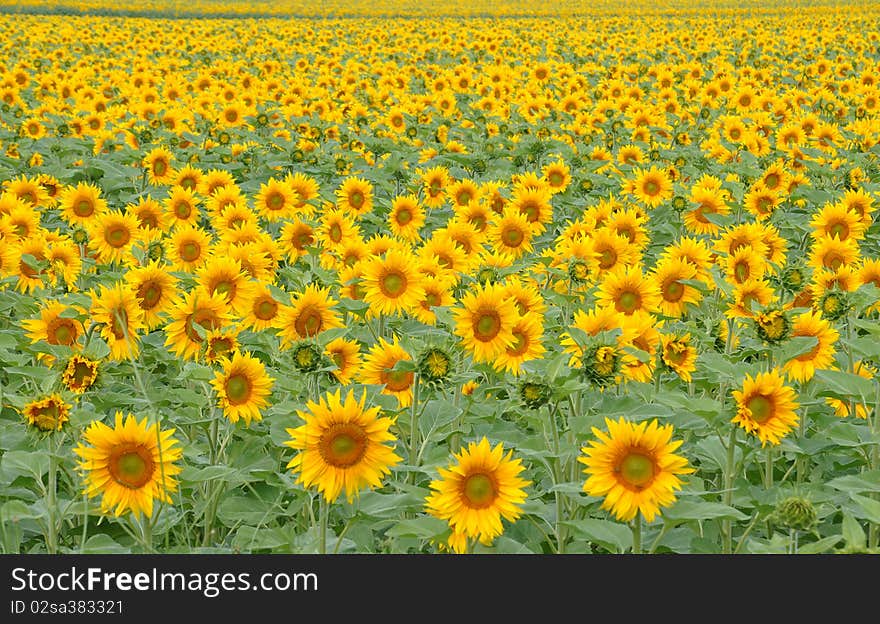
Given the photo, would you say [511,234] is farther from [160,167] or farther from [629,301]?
[160,167]

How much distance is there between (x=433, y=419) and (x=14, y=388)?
1811 millimetres

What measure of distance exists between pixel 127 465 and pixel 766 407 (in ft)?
6.21

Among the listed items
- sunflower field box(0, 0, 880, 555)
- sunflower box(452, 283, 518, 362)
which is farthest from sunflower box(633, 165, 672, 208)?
sunflower box(452, 283, 518, 362)

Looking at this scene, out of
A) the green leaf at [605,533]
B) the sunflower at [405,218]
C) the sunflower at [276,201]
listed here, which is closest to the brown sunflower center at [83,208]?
the sunflower at [276,201]

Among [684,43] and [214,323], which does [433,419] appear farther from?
[684,43]

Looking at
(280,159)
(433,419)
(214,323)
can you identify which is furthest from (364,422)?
(280,159)

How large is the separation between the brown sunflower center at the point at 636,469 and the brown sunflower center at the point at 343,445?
27.8 inches

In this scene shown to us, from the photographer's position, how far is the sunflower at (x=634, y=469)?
2.28 metres

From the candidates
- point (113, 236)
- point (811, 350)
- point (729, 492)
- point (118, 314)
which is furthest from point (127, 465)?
point (113, 236)

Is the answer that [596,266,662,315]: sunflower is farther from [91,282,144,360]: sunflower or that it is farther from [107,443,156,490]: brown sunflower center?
[107,443,156,490]: brown sunflower center

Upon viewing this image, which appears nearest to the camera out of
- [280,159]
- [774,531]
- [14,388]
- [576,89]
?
[774,531]

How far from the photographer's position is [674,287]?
3.98 meters

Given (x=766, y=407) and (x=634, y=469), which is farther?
(x=766, y=407)

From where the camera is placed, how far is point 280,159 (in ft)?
27.5
